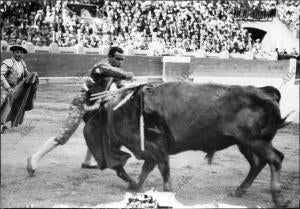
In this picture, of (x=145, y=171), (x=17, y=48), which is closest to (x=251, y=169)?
(x=145, y=171)

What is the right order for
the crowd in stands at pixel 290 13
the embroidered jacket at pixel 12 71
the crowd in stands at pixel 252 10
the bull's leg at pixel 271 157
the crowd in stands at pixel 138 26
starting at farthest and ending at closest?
the crowd in stands at pixel 290 13
the crowd in stands at pixel 252 10
the embroidered jacket at pixel 12 71
the crowd in stands at pixel 138 26
the bull's leg at pixel 271 157

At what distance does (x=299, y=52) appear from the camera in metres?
4.50

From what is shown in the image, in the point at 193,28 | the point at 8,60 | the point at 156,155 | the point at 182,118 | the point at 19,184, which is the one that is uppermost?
the point at 193,28

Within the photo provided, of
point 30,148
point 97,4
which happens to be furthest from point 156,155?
point 97,4

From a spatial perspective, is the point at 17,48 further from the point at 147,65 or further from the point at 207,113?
the point at 207,113

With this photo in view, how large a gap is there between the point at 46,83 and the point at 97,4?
777 millimetres

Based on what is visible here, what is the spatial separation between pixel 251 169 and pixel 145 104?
36.7 inches

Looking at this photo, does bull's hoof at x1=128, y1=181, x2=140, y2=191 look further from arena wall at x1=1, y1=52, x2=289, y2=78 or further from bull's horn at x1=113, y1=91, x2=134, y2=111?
arena wall at x1=1, y1=52, x2=289, y2=78

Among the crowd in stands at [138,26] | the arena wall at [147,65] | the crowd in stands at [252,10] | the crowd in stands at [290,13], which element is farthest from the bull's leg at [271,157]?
the crowd in stands at [290,13]

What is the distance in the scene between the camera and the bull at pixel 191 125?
340cm

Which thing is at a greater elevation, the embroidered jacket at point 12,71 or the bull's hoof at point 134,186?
the embroidered jacket at point 12,71

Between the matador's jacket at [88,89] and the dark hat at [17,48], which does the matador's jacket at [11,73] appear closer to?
the dark hat at [17,48]

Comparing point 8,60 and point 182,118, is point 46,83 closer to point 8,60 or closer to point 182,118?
point 8,60

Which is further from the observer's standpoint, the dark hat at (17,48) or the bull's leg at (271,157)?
the dark hat at (17,48)
